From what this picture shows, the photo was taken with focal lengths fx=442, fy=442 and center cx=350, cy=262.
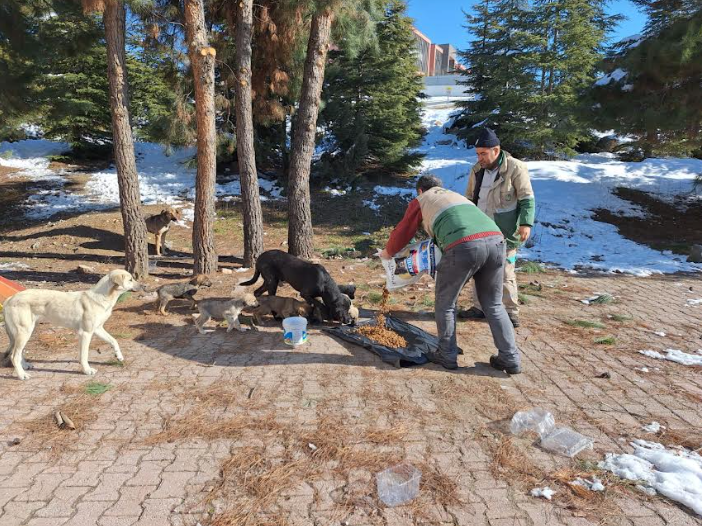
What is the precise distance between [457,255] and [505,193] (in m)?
1.67

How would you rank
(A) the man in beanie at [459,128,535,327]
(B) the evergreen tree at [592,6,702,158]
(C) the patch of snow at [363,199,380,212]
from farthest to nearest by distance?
(C) the patch of snow at [363,199,380,212] → (B) the evergreen tree at [592,6,702,158] → (A) the man in beanie at [459,128,535,327]

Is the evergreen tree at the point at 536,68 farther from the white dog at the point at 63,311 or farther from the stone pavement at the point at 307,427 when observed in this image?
the white dog at the point at 63,311

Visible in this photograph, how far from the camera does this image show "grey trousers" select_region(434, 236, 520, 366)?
382 centimetres

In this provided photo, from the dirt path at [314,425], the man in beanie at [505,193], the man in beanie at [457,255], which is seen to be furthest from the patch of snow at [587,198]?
the man in beanie at [457,255]

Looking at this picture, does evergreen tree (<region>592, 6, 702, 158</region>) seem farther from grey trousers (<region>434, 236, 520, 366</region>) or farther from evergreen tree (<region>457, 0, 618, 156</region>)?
grey trousers (<region>434, 236, 520, 366</region>)

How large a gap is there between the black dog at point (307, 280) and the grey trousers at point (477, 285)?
5.48 feet

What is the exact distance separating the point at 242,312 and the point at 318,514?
382cm

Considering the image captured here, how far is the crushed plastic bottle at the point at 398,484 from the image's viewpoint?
8.50 ft

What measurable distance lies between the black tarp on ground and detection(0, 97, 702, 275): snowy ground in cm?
621

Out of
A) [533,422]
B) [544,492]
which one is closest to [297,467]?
[544,492]

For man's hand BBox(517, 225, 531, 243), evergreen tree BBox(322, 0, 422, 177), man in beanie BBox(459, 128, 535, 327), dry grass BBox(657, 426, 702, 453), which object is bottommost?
dry grass BBox(657, 426, 702, 453)

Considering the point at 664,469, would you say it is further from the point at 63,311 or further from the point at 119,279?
the point at 63,311

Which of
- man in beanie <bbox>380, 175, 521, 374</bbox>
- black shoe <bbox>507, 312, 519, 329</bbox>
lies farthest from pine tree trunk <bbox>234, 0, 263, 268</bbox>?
black shoe <bbox>507, 312, 519, 329</bbox>

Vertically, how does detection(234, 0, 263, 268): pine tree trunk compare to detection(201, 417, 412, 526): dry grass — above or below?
above
